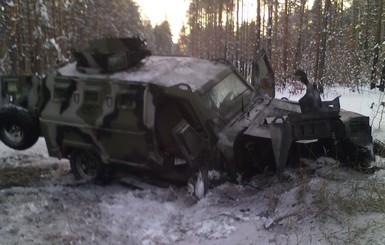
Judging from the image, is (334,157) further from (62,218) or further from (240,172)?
(62,218)

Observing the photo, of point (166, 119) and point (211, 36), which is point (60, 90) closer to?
point (166, 119)

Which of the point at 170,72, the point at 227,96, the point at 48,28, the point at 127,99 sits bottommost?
the point at 227,96

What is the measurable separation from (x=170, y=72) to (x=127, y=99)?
0.78 m

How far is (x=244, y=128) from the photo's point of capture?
568cm

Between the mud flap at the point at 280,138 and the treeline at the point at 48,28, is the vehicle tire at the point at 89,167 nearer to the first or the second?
the mud flap at the point at 280,138

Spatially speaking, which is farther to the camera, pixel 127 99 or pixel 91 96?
pixel 91 96

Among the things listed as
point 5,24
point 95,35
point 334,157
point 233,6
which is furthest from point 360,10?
point 334,157

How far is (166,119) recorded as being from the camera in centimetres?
616

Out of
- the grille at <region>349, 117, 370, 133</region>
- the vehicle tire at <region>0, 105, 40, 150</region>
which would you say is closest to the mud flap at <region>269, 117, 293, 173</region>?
the grille at <region>349, 117, 370, 133</region>

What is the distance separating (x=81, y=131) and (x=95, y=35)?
27.1 meters

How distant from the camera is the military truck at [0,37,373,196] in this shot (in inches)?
214

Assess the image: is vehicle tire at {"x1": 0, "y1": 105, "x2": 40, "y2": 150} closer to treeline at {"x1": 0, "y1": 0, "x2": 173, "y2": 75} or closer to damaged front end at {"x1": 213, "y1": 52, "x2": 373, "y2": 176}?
damaged front end at {"x1": 213, "y1": 52, "x2": 373, "y2": 176}

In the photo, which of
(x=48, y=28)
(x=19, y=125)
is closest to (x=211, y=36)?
(x=48, y=28)

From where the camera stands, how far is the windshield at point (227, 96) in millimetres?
6117
